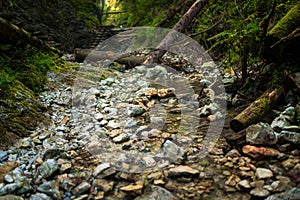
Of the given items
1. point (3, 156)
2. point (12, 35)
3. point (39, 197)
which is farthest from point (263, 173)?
point (12, 35)

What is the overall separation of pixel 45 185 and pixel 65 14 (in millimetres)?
9229

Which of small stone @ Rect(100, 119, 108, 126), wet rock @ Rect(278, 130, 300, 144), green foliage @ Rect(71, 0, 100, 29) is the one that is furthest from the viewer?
green foliage @ Rect(71, 0, 100, 29)

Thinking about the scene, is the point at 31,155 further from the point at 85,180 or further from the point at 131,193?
the point at 131,193

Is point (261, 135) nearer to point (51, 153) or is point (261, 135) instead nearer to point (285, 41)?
point (285, 41)

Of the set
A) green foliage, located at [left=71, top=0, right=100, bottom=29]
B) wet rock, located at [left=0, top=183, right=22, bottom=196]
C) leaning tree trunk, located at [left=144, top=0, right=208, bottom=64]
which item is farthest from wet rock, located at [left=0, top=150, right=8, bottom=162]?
green foliage, located at [left=71, top=0, right=100, bottom=29]

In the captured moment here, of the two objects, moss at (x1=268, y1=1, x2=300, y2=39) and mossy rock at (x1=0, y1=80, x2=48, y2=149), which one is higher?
moss at (x1=268, y1=1, x2=300, y2=39)

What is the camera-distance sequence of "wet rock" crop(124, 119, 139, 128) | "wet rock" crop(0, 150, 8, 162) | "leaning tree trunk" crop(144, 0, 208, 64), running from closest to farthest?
"wet rock" crop(0, 150, 8, 162) < "wet rock" crop(124, 119, 139, 128) < "leaning tree trunk" crop(144, 0, 208, 64)

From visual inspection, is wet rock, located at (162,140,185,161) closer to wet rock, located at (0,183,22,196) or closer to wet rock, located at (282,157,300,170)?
wet rock, located at (282,157,300,170)

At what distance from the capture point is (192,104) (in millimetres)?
3846

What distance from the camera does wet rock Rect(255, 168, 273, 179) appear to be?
2.08 meters

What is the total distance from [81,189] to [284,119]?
6.41 ft

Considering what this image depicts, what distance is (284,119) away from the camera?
2555 mm

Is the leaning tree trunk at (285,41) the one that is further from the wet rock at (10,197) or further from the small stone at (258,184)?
the wet rock at (10,197)

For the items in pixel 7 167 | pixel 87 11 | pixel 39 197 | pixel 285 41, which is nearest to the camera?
pixel 39 197
